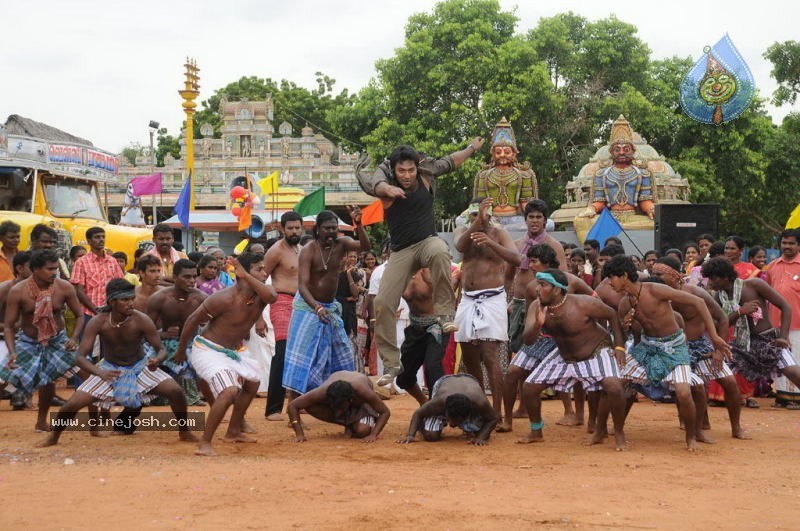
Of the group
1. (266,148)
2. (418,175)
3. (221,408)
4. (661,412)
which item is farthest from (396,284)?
(266,148)

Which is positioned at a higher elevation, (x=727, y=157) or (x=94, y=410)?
(x=727, y=157)

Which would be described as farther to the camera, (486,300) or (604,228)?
(604,228)

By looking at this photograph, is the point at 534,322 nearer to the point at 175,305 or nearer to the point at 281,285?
the point at 281,285

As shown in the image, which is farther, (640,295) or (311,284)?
(311,284)

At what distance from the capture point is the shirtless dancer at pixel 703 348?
8336mm

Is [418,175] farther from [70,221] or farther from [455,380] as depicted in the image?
[70,221]

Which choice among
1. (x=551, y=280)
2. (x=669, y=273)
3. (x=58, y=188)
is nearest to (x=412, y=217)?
(x=551, y=280)

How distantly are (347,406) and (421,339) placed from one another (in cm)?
98

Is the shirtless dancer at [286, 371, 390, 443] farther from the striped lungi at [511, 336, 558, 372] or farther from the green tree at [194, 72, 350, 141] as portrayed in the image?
the green tree at [194, 72, 350, 141]

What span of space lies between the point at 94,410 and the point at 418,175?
3462 millimetres

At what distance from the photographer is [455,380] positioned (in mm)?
8422

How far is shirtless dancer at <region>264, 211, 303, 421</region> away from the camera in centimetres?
966

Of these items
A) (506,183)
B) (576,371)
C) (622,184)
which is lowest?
(576,371)

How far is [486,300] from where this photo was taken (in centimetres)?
890
